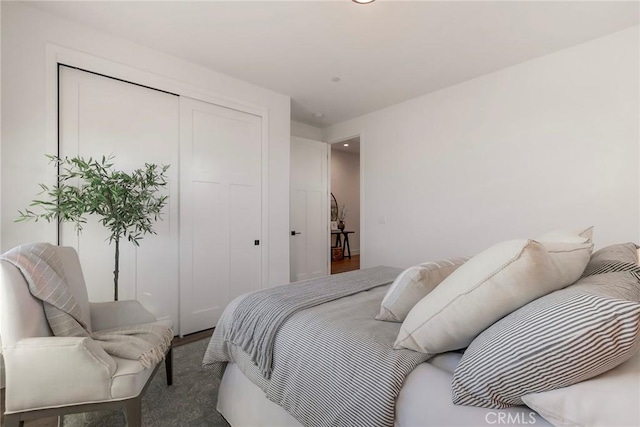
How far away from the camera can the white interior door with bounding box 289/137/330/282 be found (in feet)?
14.0

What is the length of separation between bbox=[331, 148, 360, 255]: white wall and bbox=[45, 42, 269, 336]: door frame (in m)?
3.83

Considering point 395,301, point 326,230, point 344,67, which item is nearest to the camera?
point 395,301

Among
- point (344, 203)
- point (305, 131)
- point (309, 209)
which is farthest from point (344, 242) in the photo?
point (305, 131)

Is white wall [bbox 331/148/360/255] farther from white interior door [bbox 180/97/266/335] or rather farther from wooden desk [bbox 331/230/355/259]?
white interior door [bbox 180/97/266/335]

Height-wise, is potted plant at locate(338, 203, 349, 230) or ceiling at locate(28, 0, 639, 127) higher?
ceiling at locate(28, 0, 639, 127)

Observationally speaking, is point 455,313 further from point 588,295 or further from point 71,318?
point 71,318

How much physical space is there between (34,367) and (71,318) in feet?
0.76

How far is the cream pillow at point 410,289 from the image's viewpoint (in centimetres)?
115

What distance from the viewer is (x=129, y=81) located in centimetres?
249

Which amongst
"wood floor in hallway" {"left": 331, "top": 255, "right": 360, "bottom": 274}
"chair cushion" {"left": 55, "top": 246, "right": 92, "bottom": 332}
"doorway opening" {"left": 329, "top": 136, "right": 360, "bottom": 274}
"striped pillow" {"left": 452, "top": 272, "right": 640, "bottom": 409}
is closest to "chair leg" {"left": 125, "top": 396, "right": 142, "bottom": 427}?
"chair cushion" {"left": 55, "top": 246, "right": 92, "bottom": 332}

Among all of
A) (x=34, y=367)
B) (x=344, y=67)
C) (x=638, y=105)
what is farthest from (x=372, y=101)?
(x=34, y=367)

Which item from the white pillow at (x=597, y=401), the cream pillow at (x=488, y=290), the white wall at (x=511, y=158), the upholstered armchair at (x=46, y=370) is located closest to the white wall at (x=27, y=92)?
the upholstered armchair at (x=46, y=370)

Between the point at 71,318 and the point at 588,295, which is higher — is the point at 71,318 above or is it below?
below

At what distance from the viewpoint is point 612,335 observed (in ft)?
1.98
